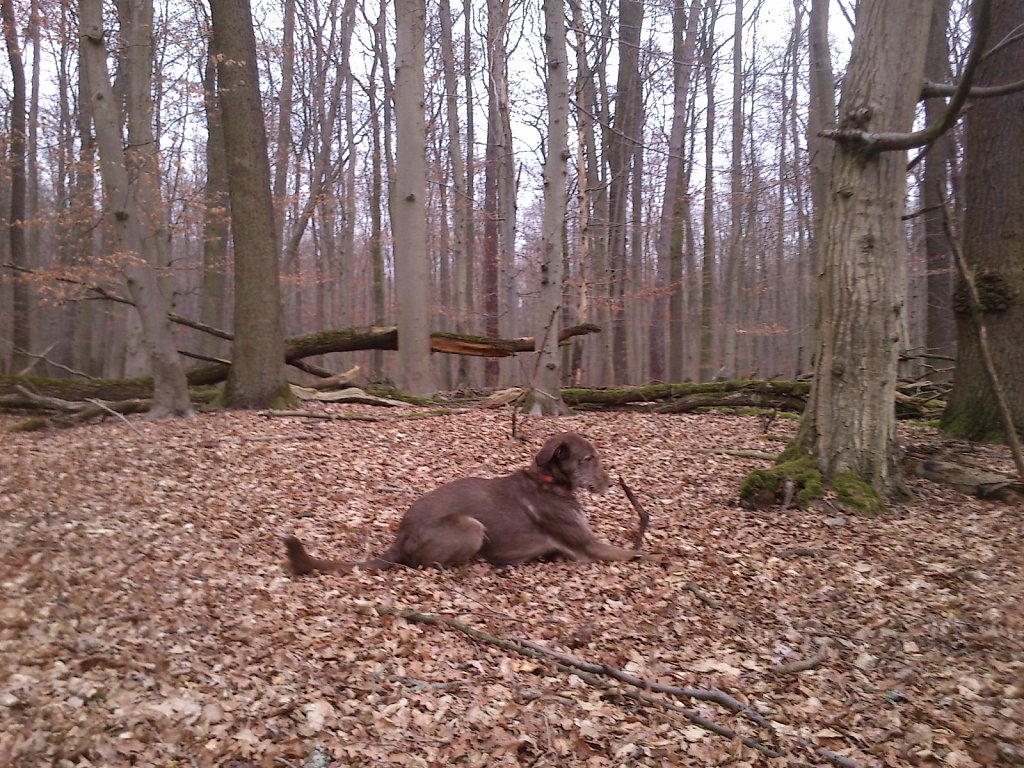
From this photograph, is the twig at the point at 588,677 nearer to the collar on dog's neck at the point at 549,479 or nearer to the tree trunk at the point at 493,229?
the collar on dog's neck at the point at 549,479

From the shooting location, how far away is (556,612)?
203 inches

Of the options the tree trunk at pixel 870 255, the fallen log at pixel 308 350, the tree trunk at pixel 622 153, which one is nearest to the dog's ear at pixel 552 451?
the tree trunk at pixel 870 255

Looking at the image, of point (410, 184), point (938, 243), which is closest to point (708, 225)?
point (938, 243)

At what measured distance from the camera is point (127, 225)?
10.4 m

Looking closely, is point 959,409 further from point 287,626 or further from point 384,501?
point 287,626

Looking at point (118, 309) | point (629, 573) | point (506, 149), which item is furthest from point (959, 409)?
point (118, 309)

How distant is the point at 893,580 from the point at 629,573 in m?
1.98

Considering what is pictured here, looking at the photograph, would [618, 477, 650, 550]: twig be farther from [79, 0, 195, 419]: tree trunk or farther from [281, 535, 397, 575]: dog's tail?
[79, 0, 195, 419]: tree trunk

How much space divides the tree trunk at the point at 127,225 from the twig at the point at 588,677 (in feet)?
24.8

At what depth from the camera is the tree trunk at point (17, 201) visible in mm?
17531

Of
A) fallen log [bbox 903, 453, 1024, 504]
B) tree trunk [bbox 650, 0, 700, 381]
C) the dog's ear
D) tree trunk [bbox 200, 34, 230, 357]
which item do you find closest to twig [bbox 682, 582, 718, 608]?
the dog's ear

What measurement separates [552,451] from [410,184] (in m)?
8.73

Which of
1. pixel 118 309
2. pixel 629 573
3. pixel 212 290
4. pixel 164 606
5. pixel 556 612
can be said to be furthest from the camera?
pixel 118 309

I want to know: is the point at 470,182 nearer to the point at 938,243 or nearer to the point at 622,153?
the point at 622,153
